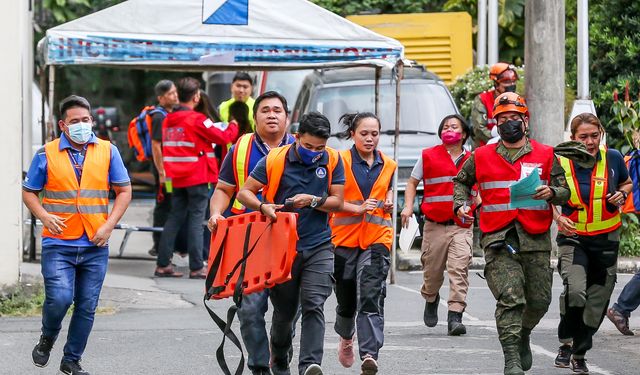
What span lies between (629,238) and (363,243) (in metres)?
7.61

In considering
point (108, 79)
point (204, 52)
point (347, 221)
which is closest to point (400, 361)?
point (347, 221)

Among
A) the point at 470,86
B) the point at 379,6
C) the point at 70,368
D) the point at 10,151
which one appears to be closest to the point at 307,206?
the point at 70,368

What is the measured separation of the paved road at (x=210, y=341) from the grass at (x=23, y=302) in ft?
0.66

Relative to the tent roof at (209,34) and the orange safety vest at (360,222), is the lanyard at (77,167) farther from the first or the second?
the tent roof at (209,34)

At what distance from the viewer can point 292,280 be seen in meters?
8.58

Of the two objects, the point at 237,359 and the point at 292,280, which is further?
the point at 237,359

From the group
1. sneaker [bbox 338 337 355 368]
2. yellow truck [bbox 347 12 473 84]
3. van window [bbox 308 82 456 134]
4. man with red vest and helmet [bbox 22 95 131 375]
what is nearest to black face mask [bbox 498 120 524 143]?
sneaker [bbox 338 337 355 368]

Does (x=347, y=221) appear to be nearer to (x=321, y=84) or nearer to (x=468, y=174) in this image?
(x=468, y=174)

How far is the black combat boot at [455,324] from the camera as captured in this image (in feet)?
37.0

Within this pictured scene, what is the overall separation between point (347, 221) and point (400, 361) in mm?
1077

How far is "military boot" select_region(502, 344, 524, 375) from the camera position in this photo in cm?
865

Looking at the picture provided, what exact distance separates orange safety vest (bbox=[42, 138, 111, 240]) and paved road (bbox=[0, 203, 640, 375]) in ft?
3.32

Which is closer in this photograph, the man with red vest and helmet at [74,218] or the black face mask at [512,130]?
the black face mask at [512,130]

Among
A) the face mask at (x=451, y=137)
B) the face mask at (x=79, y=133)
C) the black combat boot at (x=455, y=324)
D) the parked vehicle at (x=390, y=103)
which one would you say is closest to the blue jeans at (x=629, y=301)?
the black combat boot at (x=455, y=324)
